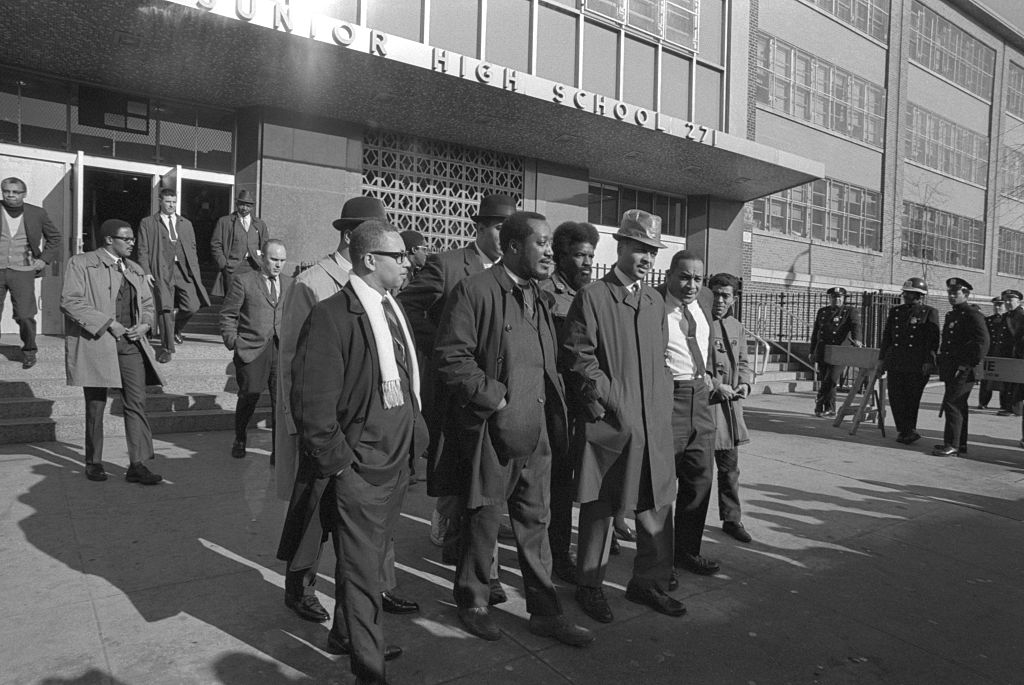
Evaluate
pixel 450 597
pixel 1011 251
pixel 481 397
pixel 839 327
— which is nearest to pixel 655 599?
pixel 450 597

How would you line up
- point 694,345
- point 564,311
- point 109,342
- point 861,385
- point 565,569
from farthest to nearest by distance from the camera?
point 861,385 → point 109,342 → point 564,311 → point 694,345 → point 565,569

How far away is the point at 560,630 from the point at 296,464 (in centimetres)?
144

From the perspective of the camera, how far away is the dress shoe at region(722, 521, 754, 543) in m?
5.02

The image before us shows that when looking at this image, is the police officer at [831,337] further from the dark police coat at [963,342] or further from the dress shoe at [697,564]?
the dress shoe at [697,564]

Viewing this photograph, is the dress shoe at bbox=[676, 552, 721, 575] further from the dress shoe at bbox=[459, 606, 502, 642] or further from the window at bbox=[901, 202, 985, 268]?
the window at bbox=[901, 202, 985, 268]

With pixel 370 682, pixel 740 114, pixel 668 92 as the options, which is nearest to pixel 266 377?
pixel 370 682

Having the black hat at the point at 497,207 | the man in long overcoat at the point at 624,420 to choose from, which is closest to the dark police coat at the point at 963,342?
the man in long overcoat at the point at 624,420

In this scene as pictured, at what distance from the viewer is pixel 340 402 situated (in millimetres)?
2963

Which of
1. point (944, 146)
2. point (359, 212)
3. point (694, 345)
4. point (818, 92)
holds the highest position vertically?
point (944, 146)

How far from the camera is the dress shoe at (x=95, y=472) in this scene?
5.73 m

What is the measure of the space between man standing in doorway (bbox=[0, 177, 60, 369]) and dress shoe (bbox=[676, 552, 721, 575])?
6.98 meters

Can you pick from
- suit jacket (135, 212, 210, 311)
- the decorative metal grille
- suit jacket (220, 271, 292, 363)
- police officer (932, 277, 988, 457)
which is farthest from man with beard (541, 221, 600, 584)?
the decorative metal grille

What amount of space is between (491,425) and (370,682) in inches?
46.5

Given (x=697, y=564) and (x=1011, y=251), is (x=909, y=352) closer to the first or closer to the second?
(x=697, y=564)
